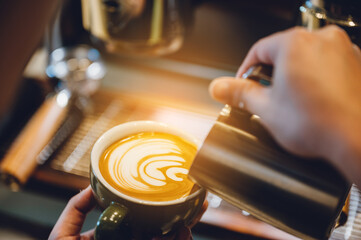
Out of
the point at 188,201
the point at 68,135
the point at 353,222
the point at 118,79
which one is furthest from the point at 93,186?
the point at 118,79

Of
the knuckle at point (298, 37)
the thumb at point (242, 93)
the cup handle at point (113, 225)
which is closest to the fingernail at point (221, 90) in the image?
the thumb at point (242, 93)

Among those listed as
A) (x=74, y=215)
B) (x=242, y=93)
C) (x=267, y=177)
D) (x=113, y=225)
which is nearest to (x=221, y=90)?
(x=242, y=93)

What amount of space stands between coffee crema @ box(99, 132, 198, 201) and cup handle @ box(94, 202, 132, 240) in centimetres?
6

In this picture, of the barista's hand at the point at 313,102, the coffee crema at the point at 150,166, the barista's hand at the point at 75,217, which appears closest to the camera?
the barista's hand at the point at 313,102

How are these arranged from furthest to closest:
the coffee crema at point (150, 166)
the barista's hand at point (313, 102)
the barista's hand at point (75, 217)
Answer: the barista's hand at point (75, 217) < the coffee crema at point (150, 166) < the barista's hand at point (313, 102)

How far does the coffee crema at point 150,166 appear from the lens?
0.64m

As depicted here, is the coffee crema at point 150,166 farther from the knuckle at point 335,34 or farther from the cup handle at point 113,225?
the knuckle at point 335,34

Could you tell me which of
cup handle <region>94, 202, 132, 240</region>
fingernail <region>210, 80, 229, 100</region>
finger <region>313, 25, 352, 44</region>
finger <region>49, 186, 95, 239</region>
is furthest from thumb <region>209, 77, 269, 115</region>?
finger <region>49, 186, 95, 239</region>

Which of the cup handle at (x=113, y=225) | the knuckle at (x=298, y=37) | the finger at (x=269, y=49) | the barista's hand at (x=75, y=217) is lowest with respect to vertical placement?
the barista's hand at (x=75, y=217)

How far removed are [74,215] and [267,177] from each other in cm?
45

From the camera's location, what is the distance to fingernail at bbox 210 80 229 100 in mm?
539

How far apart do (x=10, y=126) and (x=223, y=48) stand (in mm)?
804

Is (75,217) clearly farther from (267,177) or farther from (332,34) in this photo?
(332,34)

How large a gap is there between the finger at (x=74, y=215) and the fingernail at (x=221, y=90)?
1.20 feet
